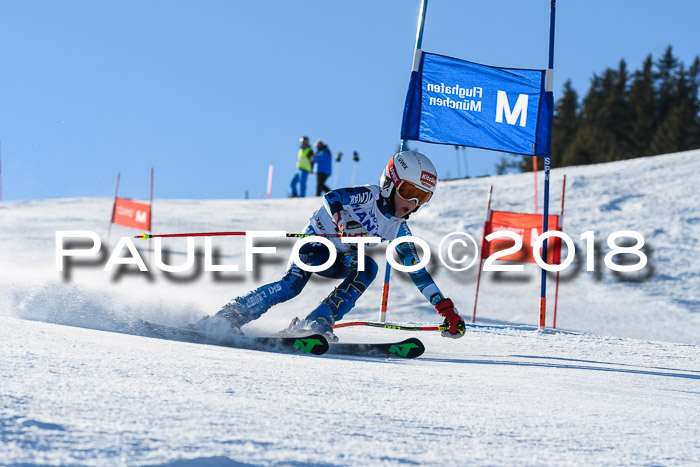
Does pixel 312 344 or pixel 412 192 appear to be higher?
pixel 412 192

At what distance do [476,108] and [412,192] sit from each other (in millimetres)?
3084

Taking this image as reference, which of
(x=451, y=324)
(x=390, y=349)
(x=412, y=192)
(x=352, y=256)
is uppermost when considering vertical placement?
(x=412, y=192)

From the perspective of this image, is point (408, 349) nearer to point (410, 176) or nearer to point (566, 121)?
point (410, 176)

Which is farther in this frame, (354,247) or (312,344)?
(354,247)

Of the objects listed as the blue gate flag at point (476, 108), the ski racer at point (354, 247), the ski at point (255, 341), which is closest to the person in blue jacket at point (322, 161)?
the blue gate flag at point (476, 108)

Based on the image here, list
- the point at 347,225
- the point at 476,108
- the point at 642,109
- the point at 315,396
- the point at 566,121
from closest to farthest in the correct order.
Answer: the point at 315,396 → the point at 347,225 → the point at 476,108 → the point at 642,109 → the point at 566,121

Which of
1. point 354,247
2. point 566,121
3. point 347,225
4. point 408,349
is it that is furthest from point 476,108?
point 566,121

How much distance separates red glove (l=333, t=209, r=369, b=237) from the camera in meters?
4.51

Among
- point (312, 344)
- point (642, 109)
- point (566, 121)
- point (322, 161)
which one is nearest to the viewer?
point (312, 344)

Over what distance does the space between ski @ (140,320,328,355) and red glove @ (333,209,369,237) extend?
0.81m

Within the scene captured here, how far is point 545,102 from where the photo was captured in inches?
297

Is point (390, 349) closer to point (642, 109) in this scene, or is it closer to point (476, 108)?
point (476, 108)

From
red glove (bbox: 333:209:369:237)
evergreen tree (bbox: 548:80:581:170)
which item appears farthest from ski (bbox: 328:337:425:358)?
evergreen tree (bbox: 548:80:581:170)

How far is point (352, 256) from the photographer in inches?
188
